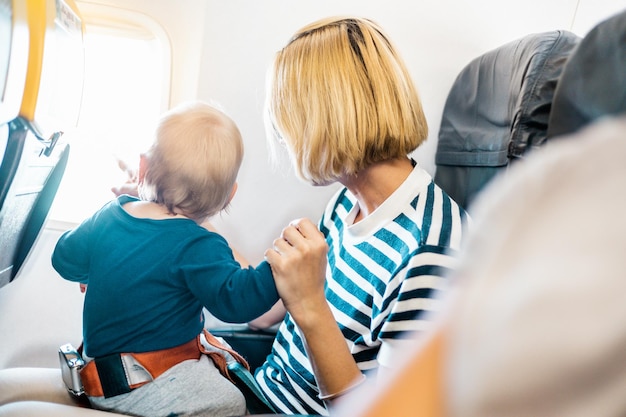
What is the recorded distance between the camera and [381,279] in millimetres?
1126

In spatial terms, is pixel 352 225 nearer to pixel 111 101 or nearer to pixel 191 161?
pixel 191 161

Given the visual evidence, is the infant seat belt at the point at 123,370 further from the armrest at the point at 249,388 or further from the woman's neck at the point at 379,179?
the woman's neck at the point at 379,179

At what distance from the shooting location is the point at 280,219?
1.86 metres

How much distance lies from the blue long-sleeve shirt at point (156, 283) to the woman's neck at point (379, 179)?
37cm

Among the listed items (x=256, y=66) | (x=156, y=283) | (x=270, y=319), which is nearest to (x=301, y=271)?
(x=156, y=283)

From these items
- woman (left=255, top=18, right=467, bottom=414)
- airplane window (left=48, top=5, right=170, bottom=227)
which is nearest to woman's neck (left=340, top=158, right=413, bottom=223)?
woman (left=255, top=18, right=467, bottom=414)

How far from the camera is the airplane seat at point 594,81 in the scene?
495 mm

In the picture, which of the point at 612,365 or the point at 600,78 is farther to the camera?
the point at 600,78

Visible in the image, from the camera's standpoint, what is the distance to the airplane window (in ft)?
5.67

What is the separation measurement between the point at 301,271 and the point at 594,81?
65 cm

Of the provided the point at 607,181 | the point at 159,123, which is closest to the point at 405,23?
the point at 159,123

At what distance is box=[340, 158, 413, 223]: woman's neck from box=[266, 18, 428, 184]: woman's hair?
25mm

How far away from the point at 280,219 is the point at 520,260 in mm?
1608

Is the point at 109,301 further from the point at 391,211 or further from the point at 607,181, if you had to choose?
the point at 607,181
